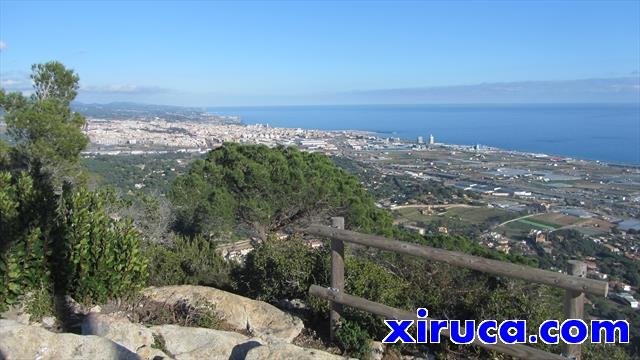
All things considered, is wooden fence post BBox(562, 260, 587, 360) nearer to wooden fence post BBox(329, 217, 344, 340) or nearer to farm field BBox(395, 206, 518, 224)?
wooden fence post BBox(329, 217, 344, 340)

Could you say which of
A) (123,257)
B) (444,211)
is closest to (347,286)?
(123,257)

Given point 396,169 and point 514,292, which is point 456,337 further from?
point 396,169

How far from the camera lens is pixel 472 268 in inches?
140

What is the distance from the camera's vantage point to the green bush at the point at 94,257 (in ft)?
14.1

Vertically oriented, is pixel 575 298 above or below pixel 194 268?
above

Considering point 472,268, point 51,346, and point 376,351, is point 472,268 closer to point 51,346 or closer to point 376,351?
point 376,351

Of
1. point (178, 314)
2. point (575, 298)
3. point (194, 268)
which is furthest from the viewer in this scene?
point (194, 268)

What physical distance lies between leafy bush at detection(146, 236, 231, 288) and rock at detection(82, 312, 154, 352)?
1.82 meters

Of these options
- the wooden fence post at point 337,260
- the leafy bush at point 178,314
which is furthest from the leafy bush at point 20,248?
the wooden fence post at point 337,260

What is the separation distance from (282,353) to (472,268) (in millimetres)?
1421

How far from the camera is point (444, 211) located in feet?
85.9

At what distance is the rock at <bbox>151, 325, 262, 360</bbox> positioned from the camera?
3.80 meters

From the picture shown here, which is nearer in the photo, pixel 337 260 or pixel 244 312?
pixel 337 260

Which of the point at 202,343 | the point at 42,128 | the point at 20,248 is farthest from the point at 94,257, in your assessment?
the point at 42,128
